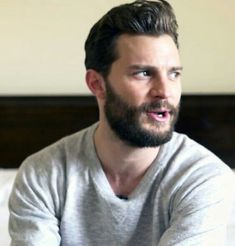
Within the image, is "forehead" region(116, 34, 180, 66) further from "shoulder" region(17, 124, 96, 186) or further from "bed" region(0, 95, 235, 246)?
"bed" region(0, 95, 235, 246)

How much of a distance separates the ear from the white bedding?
1.79 feet

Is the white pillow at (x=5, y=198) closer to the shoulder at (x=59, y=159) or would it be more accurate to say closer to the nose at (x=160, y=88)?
the shoulder at (x=59, y=159)

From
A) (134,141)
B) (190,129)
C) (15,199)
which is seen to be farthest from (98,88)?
(190,129)

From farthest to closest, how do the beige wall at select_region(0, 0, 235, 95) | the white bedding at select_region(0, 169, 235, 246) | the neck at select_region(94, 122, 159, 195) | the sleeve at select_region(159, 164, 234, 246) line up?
1. the beige wall at select_region(0, 0, 235, 95)
2. the white bedding at select_region(0, 169, 235, 246)
3. the neck at select_region(94, 122, 159, 195)
4. the sleeve at select_region(159, 164, 234, 246)

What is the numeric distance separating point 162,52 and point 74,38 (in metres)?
0.92

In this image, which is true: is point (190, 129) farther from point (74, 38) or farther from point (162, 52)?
point (162, 52)

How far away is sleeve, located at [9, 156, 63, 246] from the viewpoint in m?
1.01

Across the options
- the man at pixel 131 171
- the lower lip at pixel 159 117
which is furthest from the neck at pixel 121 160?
the lower lip at pixel 159 117

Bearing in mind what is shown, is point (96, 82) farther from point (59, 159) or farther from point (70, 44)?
point (70, 44)

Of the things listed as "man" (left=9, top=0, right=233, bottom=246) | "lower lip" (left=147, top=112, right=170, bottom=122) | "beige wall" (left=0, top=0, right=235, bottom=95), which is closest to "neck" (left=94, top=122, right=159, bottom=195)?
"man" (left=9, top=0, right=233, bottom=246)

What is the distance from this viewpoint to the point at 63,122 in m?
1.88

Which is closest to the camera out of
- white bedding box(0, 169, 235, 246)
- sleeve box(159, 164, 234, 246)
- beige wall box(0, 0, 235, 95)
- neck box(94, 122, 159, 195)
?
sleeve box(159, 164, 234, 246)

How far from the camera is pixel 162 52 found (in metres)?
0.99

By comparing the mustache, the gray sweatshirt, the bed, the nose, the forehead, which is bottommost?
the bed
